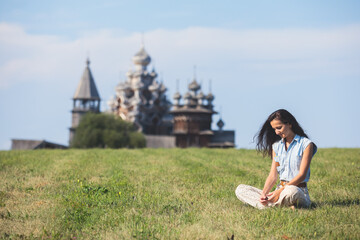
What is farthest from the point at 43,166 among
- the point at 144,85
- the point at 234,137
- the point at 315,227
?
the point at 144,85

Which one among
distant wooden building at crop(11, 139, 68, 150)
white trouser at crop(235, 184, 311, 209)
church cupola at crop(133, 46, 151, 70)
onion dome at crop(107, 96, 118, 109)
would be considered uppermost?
church cupola at crop(133, 46, 151, 70)

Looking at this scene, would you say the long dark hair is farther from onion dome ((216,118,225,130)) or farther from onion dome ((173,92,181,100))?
onion dome ((216,118,225,130))

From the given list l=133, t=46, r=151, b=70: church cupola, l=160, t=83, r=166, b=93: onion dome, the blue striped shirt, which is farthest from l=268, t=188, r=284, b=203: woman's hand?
l=133, t=46, r=151, b=70: church cupola

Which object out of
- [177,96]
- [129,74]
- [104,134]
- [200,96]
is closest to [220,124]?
[200,96]

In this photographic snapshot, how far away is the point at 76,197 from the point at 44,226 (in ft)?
6.40

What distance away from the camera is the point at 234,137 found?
323 ft

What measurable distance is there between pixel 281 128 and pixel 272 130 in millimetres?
467

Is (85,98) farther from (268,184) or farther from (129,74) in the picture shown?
(268,184)

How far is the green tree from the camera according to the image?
88625 millimetres

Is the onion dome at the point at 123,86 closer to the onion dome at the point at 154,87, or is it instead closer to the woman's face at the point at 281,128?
the onion dome at the point at 154,87

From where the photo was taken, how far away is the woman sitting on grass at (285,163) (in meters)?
8.31

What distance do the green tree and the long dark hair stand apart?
78.9 meters

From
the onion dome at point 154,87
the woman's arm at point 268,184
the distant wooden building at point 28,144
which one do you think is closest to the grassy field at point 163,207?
the woman's arm at point 268,184

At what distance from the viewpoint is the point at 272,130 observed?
9.13 m
